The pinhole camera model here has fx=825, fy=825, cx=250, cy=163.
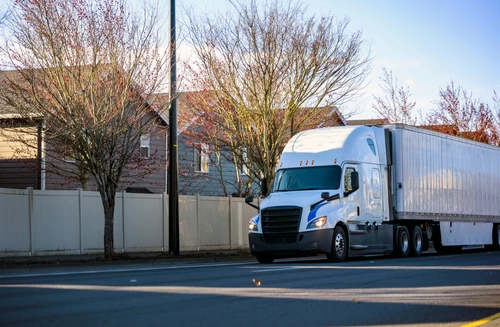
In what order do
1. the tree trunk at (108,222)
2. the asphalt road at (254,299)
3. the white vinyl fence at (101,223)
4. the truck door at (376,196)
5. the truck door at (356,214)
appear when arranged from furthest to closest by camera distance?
1. the truck door at (376,196)
2. the tree trunk at (108,222)
3. the white vinyl fence at (101,223)
4. the truck door at (356,214)
5. the asphalt road at (254,299)

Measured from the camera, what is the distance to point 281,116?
98.2 feet

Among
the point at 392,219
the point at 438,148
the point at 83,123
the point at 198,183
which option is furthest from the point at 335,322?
the point at 198,183

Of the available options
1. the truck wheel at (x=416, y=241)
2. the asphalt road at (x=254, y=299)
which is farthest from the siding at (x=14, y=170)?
the asphalt road at (x=254, y=299)

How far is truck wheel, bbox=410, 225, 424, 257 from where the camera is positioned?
1016 inches

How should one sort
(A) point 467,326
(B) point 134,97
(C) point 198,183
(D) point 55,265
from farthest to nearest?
1. (C) point 198,183
2. (B) point 134,97
3. (D) point 55,265
4. (A) point 467,326

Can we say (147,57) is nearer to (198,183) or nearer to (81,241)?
(81,241)

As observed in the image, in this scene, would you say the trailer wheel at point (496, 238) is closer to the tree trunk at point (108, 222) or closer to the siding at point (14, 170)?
the tree trunk at point (108, 222)

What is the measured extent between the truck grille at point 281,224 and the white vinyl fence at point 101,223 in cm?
609

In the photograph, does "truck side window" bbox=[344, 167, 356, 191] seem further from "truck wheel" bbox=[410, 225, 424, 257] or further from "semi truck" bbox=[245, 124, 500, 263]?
"truck wheel" bbox=[410, 225, 424, 257]

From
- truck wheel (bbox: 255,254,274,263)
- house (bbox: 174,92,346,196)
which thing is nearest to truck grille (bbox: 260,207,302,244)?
truck wheel (bbox: 255,254,274,263)

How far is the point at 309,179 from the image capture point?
73.3 ft

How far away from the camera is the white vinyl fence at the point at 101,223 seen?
73.6 feet

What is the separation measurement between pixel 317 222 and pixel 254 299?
10371mm

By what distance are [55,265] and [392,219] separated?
1034 centimetres
